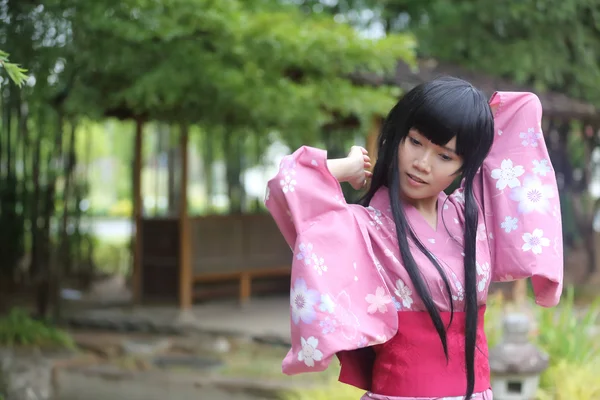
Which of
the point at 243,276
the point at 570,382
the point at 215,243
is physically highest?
the point at 215,243

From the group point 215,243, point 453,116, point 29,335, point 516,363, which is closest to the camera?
point 453,116

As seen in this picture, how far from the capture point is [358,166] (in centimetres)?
204

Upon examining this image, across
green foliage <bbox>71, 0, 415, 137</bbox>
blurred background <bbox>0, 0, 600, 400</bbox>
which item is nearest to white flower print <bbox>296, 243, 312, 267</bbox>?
blurred background <bbox>0, 0, 600, 400</bbox>

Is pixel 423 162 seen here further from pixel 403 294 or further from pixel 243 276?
pixel 243 276

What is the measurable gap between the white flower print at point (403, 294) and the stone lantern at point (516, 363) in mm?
2275

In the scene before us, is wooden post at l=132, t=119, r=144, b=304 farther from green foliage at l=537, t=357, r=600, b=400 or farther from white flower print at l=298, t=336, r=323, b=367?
white flower print at l=298, t=336, r=323, b=367

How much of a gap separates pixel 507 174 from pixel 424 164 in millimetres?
325

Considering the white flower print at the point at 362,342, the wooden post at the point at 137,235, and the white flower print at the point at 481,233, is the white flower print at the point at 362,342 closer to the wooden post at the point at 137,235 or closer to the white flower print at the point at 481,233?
the white flower print at the point at 481,233

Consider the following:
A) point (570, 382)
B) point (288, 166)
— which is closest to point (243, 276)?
point (570, 382)

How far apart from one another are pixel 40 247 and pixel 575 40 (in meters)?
6.94

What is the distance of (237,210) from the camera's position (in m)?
9.58

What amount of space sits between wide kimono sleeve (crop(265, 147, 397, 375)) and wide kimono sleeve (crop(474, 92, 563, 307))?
0.39 metres

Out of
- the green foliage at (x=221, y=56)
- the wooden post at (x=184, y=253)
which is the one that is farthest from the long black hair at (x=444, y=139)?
the wooden post at (x=184, y=253)

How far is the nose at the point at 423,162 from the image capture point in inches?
78.9
